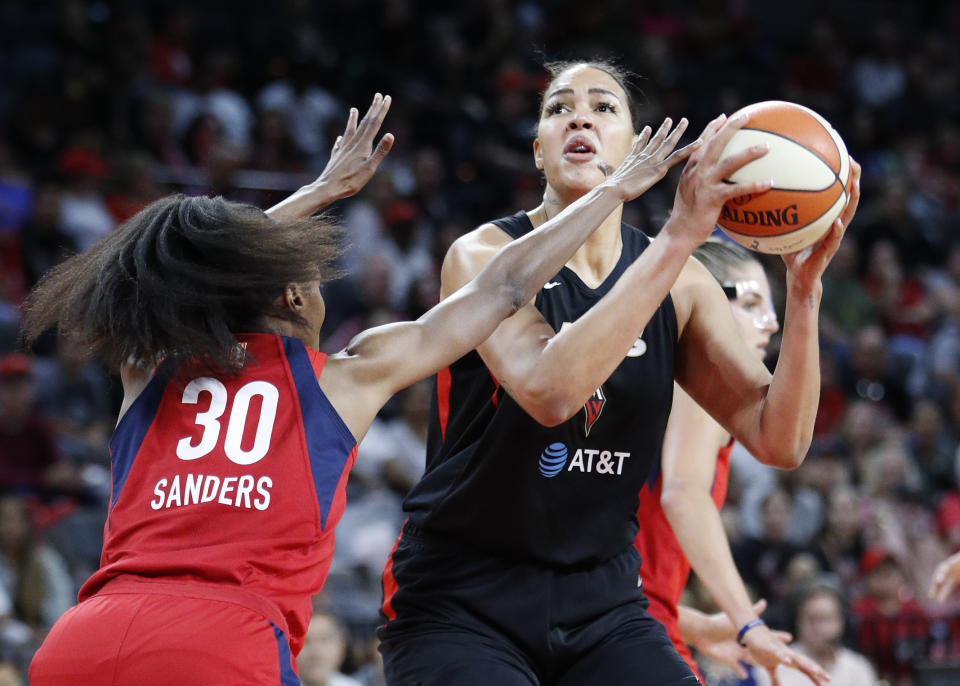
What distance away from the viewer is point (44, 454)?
7410 mm

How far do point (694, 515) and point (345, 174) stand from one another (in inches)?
57.8

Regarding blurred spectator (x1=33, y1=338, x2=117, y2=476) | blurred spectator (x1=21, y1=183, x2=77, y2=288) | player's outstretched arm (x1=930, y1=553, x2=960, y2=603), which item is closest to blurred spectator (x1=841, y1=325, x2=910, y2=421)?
blurred spectator (x1=33, y1=338, x2=117, y2=476)

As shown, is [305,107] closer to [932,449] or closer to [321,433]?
[932,449]

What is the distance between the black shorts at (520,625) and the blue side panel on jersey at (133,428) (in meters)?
0.86

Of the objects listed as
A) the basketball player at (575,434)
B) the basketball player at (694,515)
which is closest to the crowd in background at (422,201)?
the basketball player at (694,515)

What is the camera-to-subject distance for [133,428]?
110 inches

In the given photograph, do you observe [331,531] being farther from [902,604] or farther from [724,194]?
[902,604]

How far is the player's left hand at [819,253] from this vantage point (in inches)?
126

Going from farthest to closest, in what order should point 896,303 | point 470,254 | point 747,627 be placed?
point 896,303
point 747,627
point 470,254

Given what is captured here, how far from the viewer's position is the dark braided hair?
2768mm

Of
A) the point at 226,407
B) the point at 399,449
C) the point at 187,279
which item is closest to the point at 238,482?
the point at 226,407

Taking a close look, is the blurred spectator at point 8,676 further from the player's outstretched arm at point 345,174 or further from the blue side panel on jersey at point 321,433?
the blue side panel on jersey at point 321,433

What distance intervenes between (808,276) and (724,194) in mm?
431

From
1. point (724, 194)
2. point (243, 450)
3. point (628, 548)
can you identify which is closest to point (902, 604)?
point (628, 548)
